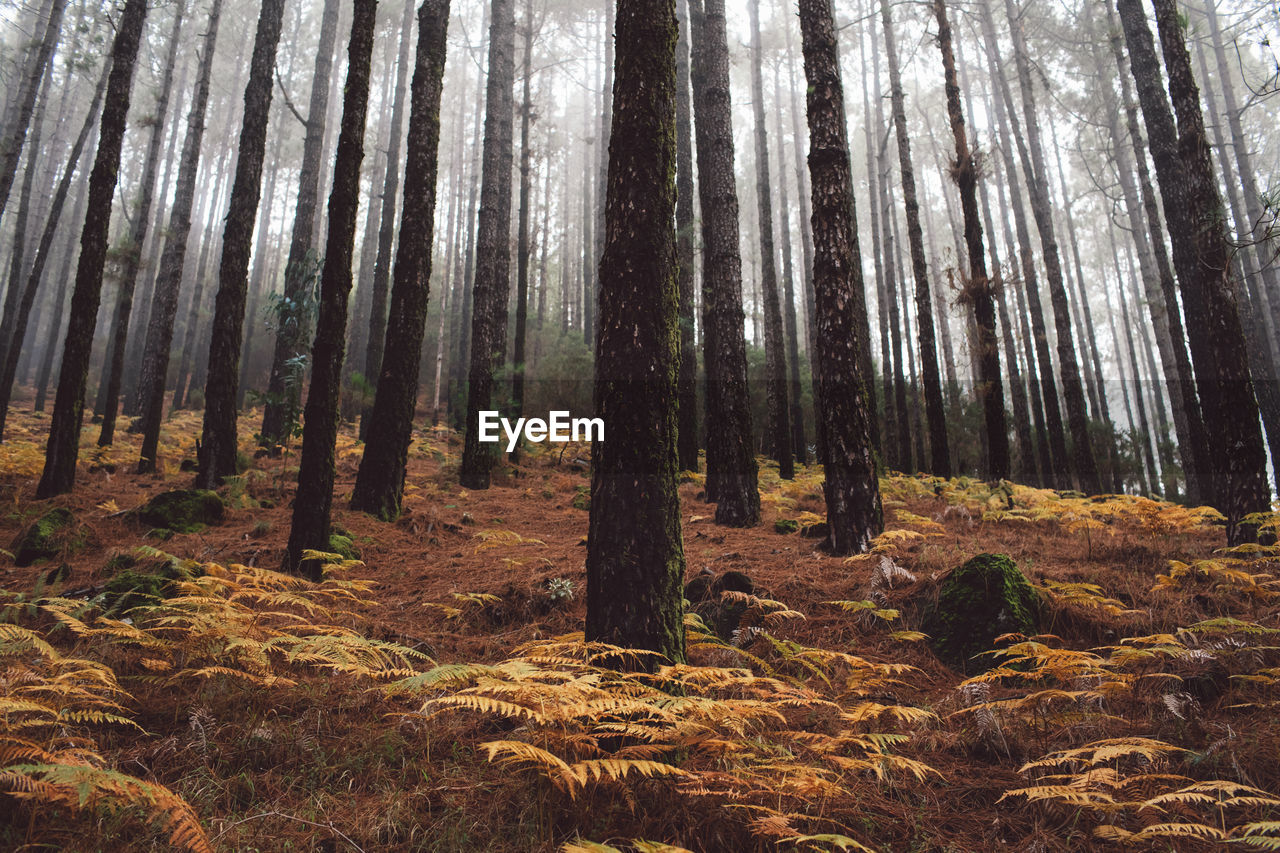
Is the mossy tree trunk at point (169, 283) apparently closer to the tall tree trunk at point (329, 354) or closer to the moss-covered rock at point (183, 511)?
the moss-covered rock at point (183, 511)

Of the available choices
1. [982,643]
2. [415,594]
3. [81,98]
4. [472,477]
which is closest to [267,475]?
[472,477]

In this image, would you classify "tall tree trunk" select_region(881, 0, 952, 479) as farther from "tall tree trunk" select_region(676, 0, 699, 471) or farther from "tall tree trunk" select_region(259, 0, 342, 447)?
"tall tree trunk" select_region(259, 0, 342, 447)

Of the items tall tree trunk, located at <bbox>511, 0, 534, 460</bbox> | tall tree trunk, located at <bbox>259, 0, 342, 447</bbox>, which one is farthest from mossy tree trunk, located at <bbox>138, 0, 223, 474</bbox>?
tall tree trunk, located at <bbox>511, 0, 534, 460</bbox>

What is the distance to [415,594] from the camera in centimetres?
516

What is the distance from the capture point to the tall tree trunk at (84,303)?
7715mm

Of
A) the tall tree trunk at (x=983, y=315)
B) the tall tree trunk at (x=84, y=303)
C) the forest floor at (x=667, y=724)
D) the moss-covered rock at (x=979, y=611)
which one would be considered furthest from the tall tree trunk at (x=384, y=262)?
the tall tree trunk at (x=983, y=315)

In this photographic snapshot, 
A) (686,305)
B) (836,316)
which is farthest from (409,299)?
(686,305)

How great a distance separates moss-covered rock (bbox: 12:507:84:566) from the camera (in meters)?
5.70

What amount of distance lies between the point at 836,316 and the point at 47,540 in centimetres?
813

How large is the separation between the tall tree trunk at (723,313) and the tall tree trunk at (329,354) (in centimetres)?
494

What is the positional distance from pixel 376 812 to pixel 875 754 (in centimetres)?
176

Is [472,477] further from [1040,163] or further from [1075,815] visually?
[1040,163]

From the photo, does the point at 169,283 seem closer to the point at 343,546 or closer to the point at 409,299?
the point at 409,299

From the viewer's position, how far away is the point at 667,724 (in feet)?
7.70
